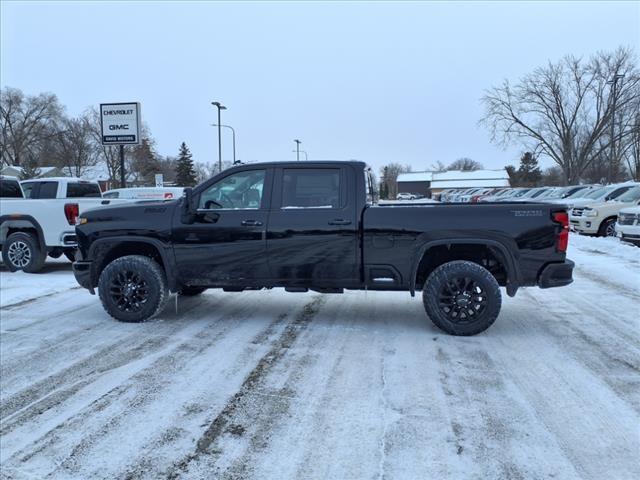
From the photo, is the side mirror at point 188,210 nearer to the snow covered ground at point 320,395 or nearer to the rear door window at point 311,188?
the rear door window at point 311,188

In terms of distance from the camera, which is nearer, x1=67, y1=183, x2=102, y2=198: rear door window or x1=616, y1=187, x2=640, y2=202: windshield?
x1=67, y1=183, x2=102, y2=198: rear door window

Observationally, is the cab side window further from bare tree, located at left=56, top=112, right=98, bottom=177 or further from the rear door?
bare tree, located at left=56, top=112, right=98, bottom=177

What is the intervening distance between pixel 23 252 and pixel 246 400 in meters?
8.56

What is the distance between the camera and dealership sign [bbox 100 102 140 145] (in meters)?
19.0

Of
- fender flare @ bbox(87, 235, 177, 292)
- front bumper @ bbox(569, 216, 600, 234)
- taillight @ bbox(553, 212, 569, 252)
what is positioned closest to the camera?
taillight @ bbox(553, 212, 569, 252)

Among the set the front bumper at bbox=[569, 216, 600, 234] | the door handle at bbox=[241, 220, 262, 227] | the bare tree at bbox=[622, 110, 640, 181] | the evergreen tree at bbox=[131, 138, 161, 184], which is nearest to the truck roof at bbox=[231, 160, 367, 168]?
the door handle at bbox=[241, 220, 262, 227]

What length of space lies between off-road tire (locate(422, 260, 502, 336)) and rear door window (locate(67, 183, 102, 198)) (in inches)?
Answer: 346

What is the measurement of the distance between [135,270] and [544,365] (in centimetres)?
456

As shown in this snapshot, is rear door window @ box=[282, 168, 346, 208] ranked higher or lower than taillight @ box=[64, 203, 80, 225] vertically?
higher

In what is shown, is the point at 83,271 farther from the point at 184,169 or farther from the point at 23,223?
the point at 184,169

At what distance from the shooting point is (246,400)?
4.09 meters

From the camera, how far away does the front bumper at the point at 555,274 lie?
5613mm

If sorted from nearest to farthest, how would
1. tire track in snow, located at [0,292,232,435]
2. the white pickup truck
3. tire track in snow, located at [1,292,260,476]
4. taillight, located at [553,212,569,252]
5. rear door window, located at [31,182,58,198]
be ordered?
1. tire track in snow, located at [1,292,260,476]
2. tire track in snow, located at [0,292,232,435]
3. taillight, located at [553,212,569,252]
4. the white pickup truck
5. rear door window, located at [31,182,58,198]

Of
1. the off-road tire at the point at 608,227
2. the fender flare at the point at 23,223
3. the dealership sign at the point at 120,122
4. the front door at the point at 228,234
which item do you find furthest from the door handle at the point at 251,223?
the dealership sign at the point at 120,122
